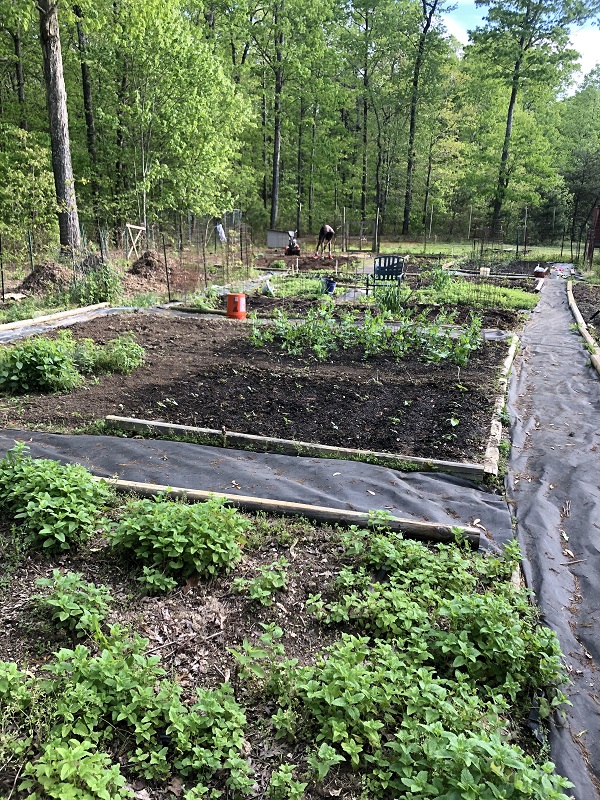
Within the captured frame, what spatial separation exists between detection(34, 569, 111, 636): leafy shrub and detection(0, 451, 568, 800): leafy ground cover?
0.01 metres

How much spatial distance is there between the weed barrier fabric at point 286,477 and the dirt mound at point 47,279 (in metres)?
6.91

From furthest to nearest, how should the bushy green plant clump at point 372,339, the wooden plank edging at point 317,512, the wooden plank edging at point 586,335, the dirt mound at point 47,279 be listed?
the dirt mound at point 47,279 < the wooden plank edging at point 586,335 < the bushy green plant clump at point 372,339 < the wooden plank edging at point 317,512

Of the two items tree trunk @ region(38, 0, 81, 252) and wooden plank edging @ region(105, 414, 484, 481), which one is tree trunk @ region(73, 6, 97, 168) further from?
wooden plank edging @ region(105, 414, 484, 481)

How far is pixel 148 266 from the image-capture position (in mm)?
14086

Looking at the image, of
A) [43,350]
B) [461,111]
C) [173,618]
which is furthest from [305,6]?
[173,618]


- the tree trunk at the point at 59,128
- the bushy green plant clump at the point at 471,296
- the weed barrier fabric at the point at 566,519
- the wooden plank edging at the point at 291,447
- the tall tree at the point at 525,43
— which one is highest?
the tall tree at the point at 525,43

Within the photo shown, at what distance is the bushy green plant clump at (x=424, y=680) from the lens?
1.86 metres

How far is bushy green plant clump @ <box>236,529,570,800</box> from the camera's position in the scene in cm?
186

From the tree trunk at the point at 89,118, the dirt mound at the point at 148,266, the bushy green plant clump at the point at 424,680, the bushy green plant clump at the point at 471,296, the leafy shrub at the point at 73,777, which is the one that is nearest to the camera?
the leafy shrub at the point at 73,777

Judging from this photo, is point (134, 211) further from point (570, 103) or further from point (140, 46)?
point (570, 103)

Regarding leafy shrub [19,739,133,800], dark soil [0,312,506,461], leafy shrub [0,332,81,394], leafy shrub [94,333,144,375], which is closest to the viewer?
leafy shrub [19,739,133,800]

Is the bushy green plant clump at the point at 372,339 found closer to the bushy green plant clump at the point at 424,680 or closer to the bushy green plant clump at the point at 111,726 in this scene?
the bushy green plant clump at the point at 424,680

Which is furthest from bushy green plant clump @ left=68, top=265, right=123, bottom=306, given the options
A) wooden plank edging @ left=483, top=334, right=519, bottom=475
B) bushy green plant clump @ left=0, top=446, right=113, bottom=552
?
bushy green plant clump @ left=0, top=446, right=113, bottom=552

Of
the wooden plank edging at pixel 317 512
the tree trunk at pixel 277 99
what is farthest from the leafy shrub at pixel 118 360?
the tree trunk at pixel 277 99
